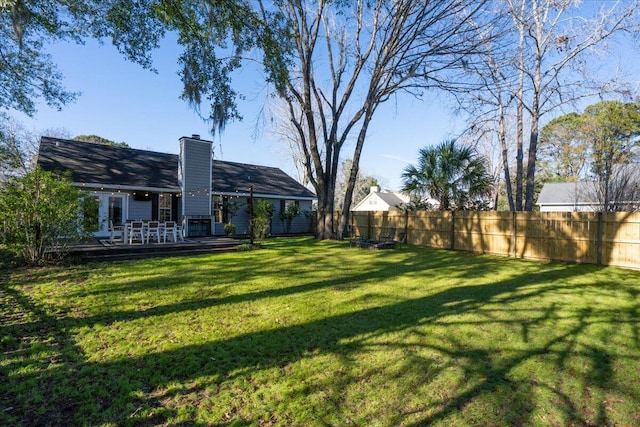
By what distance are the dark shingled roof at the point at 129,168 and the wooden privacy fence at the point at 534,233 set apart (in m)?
8.39

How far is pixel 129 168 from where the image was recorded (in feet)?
49.2

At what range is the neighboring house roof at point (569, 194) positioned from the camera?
19.1 m

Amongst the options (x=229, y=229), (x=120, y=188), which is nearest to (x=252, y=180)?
(x=229, y=229)

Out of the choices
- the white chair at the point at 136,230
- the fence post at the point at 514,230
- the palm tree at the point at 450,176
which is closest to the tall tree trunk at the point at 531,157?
the palm tree at the point at 450,176

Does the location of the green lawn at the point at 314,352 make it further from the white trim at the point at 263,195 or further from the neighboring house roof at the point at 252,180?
the neighboring house roof at the point at 252,180

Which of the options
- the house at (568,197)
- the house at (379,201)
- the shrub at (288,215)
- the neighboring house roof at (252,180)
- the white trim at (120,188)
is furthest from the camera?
the house at (379,201)

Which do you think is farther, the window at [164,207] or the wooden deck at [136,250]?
the window at [164,207]

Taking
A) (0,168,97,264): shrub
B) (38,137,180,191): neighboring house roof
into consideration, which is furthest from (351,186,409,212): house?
(0,168,97,264): shrub

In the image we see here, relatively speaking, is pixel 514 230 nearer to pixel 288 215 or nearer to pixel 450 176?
pixel 450 176

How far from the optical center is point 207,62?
23.4 ft

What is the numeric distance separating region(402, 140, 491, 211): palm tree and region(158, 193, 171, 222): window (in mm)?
11170

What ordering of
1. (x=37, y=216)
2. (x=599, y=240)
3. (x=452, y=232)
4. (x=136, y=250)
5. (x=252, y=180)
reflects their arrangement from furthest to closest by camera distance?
(x=252, y=180)
(x=452, y=232)
(x=136, y=250)
(x=599, y=240)
(x=37, y=216)

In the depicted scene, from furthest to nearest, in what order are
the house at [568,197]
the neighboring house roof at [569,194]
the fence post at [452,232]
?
1. the house at [568,197]
2. the neighboring house roof at [569,194]
3. the fence post at [452,232]

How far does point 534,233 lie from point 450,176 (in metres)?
3.93
